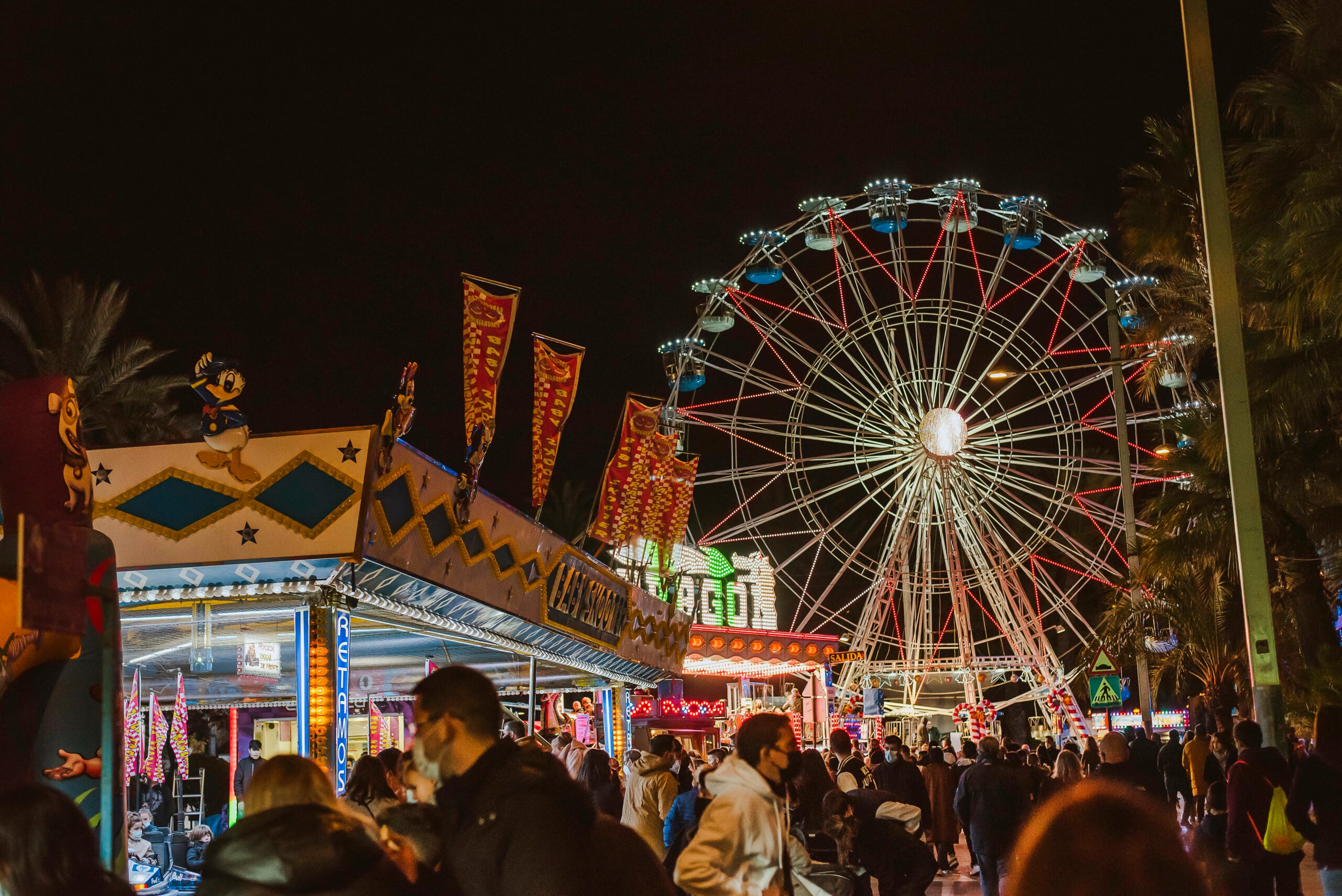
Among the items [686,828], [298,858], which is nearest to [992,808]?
[686,828]

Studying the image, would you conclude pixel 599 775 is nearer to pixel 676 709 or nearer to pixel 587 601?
pixel 587 601

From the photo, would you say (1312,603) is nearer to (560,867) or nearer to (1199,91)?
(1199,91)

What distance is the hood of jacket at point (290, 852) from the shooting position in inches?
83.5

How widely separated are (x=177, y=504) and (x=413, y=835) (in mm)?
8714

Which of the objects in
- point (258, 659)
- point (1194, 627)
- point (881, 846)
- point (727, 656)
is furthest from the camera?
point (727, 656)

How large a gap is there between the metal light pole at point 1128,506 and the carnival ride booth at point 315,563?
9314mm

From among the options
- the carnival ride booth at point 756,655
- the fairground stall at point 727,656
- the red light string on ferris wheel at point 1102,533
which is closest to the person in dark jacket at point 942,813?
the fairground stall at point 727,656

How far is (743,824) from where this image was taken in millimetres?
4336

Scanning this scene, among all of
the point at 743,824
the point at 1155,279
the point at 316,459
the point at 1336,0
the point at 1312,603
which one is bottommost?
the point at 743,824

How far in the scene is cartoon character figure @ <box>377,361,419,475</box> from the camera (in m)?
11.6

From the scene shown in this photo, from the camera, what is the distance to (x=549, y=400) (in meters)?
17.7

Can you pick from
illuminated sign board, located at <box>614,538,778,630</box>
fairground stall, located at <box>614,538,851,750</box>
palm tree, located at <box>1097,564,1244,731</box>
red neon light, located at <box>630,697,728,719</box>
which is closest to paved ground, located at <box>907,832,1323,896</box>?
fairground stall, located at <box>614,538,851,750</box>

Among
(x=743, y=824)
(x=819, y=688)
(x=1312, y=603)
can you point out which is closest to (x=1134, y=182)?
(x=1312, y=603)

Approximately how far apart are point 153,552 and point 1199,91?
32.2 feet
